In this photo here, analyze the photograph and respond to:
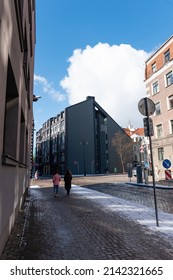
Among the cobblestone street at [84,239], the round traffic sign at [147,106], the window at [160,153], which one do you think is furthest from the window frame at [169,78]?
the cobblestone street at [84,239]

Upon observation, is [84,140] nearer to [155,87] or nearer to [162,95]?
[155,87]

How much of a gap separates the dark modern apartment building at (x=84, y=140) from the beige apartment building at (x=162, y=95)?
26.0 meters

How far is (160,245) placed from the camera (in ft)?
14.4

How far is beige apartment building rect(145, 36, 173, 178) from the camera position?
26.9 meters

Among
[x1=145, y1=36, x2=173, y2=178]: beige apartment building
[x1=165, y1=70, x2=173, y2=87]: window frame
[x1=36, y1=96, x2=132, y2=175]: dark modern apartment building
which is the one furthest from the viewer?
[x1=36, y1=96, x2=132, y2=175]: dark modern apartment building

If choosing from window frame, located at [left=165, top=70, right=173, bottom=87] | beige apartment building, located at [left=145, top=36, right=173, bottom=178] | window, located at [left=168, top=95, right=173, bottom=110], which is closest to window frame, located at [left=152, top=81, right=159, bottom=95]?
beige apartment building, located at [left=145, top=36, right=173, bottom=178]

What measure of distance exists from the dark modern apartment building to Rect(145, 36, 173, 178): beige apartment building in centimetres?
2597

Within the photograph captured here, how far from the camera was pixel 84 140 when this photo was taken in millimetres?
55875

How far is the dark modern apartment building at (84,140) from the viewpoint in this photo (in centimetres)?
5488

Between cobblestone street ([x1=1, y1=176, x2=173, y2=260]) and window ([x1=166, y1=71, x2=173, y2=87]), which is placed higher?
window ([x1=166, y1=71, x2=173, y2=87])

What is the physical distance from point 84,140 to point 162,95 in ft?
98.2

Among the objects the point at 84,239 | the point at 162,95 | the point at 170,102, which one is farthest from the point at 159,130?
the point at 84,239

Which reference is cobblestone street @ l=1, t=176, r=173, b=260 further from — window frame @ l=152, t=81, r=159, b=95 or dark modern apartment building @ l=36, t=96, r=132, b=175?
dark modern apartment building @ l=36, t=96, r=132, b=175

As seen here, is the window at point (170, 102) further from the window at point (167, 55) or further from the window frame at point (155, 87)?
the window at point (167, 55)
